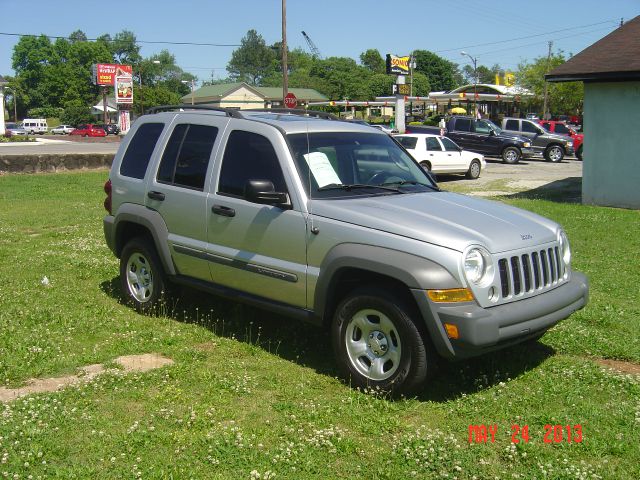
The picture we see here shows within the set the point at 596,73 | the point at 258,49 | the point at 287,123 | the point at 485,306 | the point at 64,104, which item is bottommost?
the point at 485,306

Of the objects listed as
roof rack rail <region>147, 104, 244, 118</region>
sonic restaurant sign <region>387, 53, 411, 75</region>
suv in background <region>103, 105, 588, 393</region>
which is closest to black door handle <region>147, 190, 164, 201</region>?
suv in background <region>103, 105, 588, 393</region>

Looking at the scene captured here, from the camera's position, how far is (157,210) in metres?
6.62

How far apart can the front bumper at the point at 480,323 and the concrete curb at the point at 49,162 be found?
67.4 ft

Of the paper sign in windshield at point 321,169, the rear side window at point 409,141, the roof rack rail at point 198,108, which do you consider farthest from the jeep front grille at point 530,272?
the rear side window at point 409,141

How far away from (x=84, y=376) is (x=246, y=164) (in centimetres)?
210

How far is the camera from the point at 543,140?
1262 inches

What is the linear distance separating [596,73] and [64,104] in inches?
4360

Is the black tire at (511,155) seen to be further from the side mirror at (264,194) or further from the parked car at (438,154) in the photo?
the side mirror at (264,194)

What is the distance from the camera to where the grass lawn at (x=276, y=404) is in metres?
4.00

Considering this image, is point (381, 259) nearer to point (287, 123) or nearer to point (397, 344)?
point (397, 344)

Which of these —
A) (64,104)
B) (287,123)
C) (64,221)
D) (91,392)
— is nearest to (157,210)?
(287,123)

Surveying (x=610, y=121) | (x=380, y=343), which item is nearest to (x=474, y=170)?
(x=610, y=121)

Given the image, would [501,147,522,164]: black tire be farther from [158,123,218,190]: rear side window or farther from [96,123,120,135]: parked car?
[96,123,120,135]: parked car

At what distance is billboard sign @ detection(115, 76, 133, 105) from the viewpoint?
6362cm
